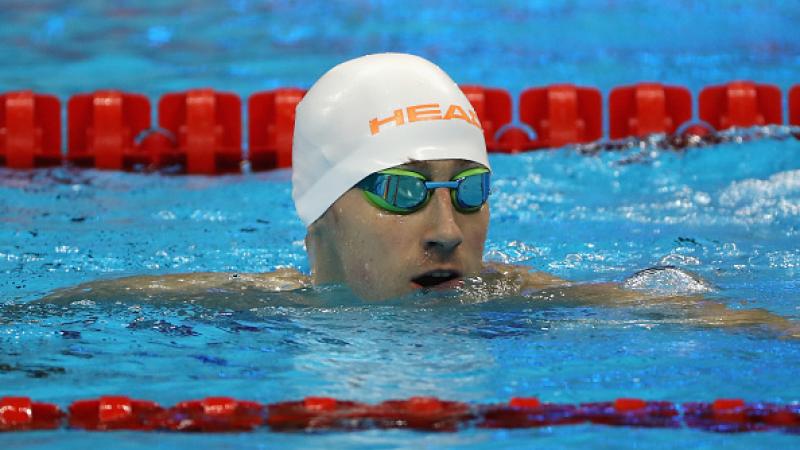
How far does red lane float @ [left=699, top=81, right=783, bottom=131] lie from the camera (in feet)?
22.7

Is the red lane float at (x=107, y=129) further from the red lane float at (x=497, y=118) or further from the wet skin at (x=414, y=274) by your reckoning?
the wet skin at (x=414, y=274)

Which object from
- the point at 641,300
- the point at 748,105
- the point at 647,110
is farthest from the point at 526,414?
the point at 748,105

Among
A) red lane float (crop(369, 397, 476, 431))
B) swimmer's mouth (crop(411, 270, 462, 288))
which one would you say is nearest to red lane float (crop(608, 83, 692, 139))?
swimmer's mouth (crop(411, 270, 462, 288))

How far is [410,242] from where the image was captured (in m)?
3.35

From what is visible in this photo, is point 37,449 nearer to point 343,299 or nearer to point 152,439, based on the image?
point 152,439

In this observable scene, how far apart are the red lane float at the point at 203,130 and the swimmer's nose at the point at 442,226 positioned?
357 cm

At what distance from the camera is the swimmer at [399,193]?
3.35 m

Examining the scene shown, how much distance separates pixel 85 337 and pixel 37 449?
83 cm

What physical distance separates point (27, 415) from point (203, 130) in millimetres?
4108

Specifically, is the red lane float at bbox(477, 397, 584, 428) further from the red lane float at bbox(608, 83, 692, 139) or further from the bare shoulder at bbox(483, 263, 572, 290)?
the red lane float at bbox(608, 83, 692, 139)

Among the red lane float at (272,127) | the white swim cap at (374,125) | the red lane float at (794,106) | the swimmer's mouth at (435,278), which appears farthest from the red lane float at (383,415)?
the red lane float at (794,106)

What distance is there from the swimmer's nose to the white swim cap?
0.43 ft

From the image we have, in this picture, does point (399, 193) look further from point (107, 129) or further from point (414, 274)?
point (107, 129)

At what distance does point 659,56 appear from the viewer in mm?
10031
